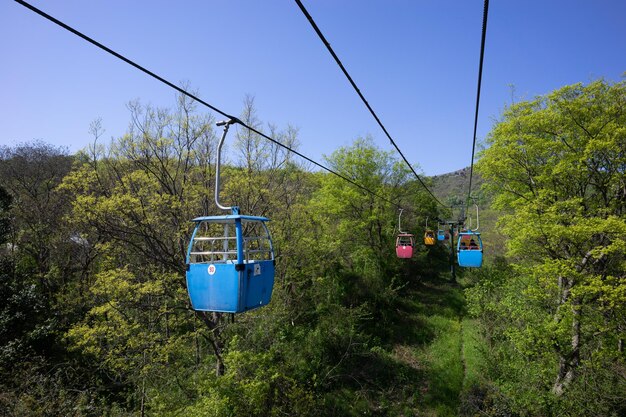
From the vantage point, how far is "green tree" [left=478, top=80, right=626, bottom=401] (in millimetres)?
11461

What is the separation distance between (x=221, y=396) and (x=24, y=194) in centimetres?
2166

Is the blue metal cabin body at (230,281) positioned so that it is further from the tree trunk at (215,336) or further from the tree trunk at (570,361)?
the tree trunk at (570,361)

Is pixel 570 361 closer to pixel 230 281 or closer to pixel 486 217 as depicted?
pixel 230 281

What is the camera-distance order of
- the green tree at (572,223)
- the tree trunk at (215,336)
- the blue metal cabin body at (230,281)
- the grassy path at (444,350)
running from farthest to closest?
1. the grassy path at (444,350)
2. the tree trunk at (215,336)
3. the green tree at (572,223)
4. the blue metal cabin body at (230,281)

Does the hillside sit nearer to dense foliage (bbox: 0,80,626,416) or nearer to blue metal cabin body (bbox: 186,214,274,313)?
dense foliage (bbox: 0,80,626,416)

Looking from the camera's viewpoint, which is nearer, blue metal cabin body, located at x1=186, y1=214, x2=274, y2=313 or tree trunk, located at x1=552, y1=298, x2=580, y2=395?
blue metal cabin body, located at x1=186, y1=214, x2=274, y2=313

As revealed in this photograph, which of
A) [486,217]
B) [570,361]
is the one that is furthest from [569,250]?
[486,217]

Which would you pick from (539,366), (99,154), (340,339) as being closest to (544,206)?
(539,366)

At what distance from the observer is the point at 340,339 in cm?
1659

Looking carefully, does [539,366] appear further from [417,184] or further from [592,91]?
[417,184]

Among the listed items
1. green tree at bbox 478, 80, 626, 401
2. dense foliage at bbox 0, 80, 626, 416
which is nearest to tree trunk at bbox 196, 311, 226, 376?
dense foliage at bbox 0, 80, 626, 416

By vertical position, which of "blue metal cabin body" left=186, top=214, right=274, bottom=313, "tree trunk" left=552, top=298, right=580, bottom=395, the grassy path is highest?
"blue metal cabin body" left=186, top=214, right=274, bottom=313

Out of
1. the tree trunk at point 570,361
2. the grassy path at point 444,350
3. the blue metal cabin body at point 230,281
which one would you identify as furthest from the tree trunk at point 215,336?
the tree trunk at point 570,361

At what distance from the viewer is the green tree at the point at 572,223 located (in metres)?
11.5
